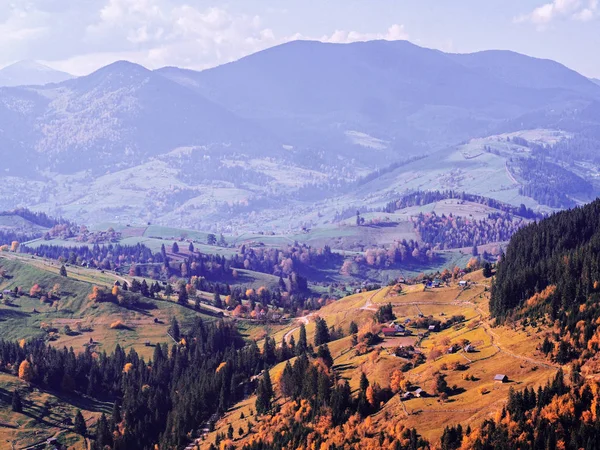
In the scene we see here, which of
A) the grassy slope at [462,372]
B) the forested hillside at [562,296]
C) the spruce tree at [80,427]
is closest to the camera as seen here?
the grassy slope at [462,372]

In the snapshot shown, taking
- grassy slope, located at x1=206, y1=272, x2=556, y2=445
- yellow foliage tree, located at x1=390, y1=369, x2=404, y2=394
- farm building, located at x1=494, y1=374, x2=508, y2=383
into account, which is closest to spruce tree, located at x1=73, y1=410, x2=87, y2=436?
grassy slope, located at x1=206, y1=272, x2=556, y2=445

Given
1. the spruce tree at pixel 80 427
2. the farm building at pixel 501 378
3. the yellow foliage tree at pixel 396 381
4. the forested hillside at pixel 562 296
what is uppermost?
the forested hillside at pixel 562 296

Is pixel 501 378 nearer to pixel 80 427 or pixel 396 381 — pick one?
pixel 396 381

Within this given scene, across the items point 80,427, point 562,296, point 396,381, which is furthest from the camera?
point 80,427

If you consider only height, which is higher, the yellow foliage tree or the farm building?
the farm building

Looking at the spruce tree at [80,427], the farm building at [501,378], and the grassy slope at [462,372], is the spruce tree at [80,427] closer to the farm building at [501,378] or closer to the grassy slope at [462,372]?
the grassy slope at [462,372]

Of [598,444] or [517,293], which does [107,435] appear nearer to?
[517,293]

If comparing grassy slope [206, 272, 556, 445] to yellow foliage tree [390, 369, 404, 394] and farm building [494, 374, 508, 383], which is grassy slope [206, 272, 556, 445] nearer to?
farm building [494, 374, 508, 383]

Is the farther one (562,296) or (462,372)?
(562,296)

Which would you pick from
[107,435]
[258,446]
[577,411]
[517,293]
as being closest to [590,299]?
[517,293]

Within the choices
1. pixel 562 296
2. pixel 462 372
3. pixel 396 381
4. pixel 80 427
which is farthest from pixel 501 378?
pixel 80 427

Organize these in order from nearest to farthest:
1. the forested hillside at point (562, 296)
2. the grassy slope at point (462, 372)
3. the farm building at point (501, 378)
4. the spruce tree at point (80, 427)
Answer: the grassy slope at point (462, 372)
the farm building at point (501, 378)
the forested hillside at point (562, 296)
the spruce tree at point (80, 427)

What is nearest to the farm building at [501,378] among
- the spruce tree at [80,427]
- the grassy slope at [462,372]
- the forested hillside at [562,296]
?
the grassy slope at [462,372]

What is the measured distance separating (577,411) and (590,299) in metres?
42.1
